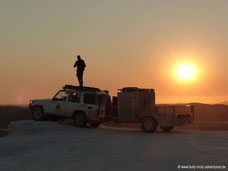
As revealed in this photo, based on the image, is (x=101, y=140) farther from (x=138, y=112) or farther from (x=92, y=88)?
(x=92, y=88)

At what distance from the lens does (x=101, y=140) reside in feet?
49.9

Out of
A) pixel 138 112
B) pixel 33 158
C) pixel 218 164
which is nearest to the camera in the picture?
pixel 218 164

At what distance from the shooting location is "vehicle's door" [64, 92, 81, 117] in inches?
806

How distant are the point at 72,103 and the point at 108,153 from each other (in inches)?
360

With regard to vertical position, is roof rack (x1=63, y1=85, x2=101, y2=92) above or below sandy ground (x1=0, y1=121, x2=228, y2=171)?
above

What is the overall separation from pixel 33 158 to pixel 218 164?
5.77m

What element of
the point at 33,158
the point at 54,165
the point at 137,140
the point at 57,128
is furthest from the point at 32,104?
the point at 54,165

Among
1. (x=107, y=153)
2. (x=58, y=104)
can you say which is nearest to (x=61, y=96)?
(x=58, y=104)

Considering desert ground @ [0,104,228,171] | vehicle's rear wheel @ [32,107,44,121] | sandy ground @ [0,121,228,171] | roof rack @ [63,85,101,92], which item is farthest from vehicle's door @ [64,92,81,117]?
sandy ground @ [0,121,228,171]

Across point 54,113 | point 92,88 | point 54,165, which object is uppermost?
point 92,88

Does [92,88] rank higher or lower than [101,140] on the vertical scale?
higher

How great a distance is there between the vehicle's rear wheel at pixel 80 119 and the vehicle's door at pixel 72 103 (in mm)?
342

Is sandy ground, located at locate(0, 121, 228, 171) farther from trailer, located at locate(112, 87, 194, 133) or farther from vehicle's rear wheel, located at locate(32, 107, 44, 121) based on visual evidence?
vehicle's rear wheel, located at locate(32, 107, 44, 121)

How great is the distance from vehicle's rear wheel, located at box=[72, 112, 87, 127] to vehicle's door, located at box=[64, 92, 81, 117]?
1.12 feet
